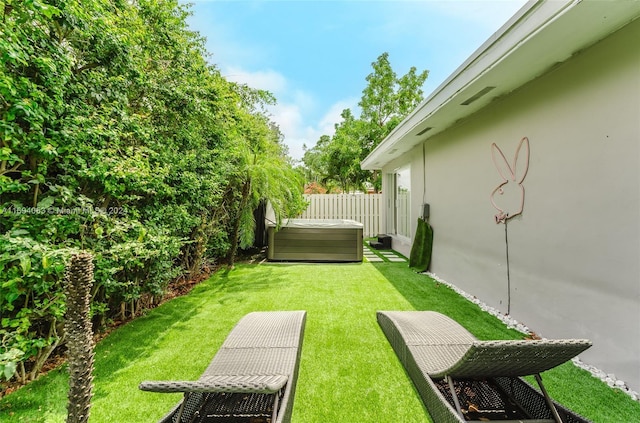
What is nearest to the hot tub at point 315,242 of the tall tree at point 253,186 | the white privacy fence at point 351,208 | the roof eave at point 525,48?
the tall tree at point 253,186

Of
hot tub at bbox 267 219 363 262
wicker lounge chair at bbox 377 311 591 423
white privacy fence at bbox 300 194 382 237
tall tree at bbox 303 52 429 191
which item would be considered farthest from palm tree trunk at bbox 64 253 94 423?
tall tree at bbox 303 52 429 191

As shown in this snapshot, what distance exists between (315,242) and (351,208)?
4.93 metres

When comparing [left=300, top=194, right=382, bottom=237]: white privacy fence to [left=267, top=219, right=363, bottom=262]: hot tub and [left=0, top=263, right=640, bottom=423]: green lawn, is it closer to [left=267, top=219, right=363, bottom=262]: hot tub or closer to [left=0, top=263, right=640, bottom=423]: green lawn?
[left=267, top=219, right=363, bottom=262]: hot tub

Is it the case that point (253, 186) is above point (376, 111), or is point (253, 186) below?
below

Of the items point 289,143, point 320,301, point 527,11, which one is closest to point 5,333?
point 320,301

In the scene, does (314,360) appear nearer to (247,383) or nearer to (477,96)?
(247,383)

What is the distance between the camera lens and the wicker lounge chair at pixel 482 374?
58.4 inches

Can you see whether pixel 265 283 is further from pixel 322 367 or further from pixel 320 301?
pixel 322 367

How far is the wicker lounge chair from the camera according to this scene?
1482mm

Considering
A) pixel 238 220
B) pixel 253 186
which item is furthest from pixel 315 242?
pixel 253 186

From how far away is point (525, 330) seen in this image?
3.20 m

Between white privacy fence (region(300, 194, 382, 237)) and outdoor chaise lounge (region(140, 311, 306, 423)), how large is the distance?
9.06 meters

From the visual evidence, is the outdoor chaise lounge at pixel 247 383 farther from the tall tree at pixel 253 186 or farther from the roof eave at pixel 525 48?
the tall tree at pixel 253 186

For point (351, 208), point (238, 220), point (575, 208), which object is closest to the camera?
point (575, 208)
